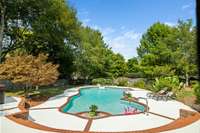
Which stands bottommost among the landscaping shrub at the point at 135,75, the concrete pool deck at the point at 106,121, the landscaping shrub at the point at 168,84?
the concrete pool deck at the point at 106,121

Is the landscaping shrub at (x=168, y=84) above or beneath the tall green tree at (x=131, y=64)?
beneath

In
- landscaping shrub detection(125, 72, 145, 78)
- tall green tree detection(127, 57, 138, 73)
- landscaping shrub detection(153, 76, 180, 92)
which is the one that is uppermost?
tall green tree detection(127, 57, 138, 73)

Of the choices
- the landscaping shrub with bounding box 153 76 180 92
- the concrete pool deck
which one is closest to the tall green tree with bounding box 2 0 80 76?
the landscaping shrub with bounding box 153 76 180 92

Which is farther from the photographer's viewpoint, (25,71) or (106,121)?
(25,71)

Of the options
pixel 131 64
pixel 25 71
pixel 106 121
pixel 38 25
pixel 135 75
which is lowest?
pixel 106 121

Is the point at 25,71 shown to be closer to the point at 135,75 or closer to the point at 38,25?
the point at 38,25

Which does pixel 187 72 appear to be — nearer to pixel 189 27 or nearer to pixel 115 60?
pixel 189 27

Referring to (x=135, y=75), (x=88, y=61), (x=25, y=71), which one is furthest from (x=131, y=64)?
(x=25, y=71)

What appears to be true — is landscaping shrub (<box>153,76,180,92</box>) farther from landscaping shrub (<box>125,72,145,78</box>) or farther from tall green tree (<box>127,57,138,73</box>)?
tall green tree (<box>127,57,138,73</box>)

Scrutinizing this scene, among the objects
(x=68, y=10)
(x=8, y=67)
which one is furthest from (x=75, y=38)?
(x=8, y=67)

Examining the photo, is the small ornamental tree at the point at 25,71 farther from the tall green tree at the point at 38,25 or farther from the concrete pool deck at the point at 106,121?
the tall green tree at the point at 38,25

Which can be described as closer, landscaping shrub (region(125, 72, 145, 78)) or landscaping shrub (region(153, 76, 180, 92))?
landscaping shrub (region(153, 76, 180, 92))

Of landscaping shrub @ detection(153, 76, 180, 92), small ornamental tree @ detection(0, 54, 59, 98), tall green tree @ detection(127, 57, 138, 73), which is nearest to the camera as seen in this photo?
small ornamental tree @ detection(0, 54, 59, 98)

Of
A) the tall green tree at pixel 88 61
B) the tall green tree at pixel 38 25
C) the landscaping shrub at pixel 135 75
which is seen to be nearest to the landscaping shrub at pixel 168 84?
the landscaping shrub at pixel 135 75
